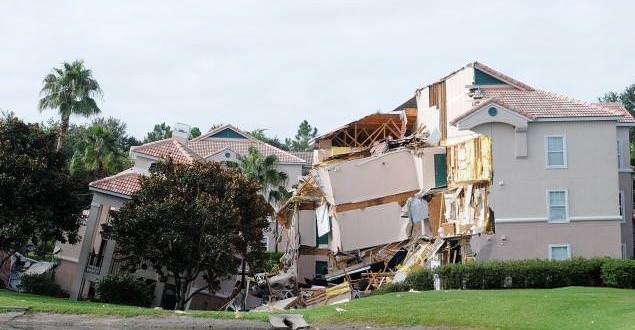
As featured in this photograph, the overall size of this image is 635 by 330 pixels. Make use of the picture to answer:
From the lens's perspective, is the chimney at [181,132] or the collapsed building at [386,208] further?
the chimney at [181,132]

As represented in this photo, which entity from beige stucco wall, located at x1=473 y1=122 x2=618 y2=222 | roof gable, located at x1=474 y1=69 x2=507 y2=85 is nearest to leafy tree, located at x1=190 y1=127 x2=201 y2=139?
roof gable, located at x1=474 y1=69 x2=507 y2=85

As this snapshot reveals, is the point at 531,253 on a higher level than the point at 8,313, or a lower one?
higher

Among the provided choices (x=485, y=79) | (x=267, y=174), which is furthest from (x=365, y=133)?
(x=485, y=79)

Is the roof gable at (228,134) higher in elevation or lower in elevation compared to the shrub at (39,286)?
higher

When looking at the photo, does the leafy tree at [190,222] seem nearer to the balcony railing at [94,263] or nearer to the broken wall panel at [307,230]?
the balcony railing at [94,263]

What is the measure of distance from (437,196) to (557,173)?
715 centimetres

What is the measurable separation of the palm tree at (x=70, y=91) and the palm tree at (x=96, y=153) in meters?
2.30

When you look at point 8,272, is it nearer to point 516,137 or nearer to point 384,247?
point 384,247

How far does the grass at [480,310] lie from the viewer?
2434 cm

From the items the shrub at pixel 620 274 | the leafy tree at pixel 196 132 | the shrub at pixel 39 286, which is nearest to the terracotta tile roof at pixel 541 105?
the shrub at pixel 620 274

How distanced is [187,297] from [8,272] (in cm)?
1212

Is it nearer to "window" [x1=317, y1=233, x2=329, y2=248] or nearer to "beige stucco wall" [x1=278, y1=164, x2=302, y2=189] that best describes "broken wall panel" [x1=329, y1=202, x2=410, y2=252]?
"window" [x1=317, y1=233, x2=329, y2=248]

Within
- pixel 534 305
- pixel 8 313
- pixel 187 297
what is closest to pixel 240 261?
pixel 187 297

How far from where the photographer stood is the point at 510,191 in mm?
36750
